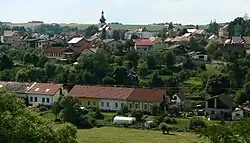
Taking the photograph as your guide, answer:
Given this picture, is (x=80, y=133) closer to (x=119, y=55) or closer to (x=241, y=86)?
(x=241, y=86)

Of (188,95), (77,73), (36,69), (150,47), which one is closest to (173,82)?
(188,95)

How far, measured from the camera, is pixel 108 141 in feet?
76.7

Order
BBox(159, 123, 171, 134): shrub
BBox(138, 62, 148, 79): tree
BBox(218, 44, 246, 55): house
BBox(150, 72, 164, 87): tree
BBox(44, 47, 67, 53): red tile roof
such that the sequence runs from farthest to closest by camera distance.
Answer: BBox(44, 47, 67, 53): red tile roof, BBox(218, 44, 246, 55): house, BBox(138, 62, 148, 79): tree, BBox(150, 72, 164, 87): tree, BBox(159, 123, 171, 134): shrub

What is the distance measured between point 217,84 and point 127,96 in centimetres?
646

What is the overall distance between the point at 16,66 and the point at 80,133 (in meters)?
20.7

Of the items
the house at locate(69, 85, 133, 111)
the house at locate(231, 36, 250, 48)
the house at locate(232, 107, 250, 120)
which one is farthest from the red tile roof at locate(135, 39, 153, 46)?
the house at locate(232, 107, 250, 120)

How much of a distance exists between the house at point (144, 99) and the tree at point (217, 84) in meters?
4.26

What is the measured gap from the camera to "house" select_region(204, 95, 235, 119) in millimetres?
31984

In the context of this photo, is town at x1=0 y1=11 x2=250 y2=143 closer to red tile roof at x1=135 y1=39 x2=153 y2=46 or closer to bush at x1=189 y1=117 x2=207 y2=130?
bush at x1=189 y1=117 x2=207 y2=130

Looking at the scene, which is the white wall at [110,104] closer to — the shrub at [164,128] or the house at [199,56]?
the shrub at [164,128]

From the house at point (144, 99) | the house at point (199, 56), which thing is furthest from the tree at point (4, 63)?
the house at point (199, 56)

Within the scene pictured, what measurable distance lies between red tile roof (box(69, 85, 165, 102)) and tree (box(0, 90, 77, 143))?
1709 centimetres

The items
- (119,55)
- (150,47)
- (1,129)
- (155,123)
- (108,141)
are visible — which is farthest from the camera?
(150,47)

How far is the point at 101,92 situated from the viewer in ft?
113
